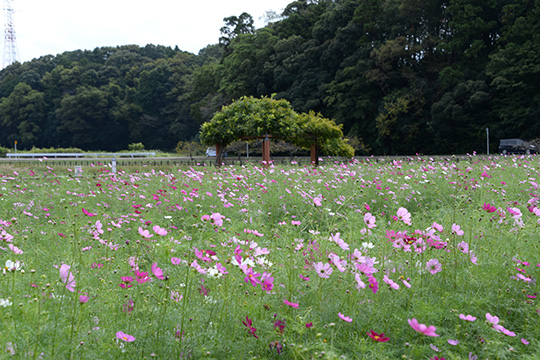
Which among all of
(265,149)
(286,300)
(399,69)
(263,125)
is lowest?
(286,300)

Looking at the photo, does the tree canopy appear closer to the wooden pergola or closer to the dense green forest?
A: the wooden pergola

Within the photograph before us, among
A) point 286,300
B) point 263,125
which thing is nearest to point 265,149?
point 263,125

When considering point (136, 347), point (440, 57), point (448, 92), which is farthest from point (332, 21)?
point (136, 347)

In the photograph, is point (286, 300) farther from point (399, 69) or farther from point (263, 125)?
point (399, 69)

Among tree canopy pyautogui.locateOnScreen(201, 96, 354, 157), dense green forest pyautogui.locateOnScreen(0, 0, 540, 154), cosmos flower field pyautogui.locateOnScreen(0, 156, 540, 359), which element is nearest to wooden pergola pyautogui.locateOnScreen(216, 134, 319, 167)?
tree canopy pyautogui.locateOnScreen(201, 96, 354, 157)

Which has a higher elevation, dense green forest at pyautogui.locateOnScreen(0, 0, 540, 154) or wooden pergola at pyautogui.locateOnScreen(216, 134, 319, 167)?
dense green forest at pyautogui.locateOnScreen(0, 0, 540, 154)

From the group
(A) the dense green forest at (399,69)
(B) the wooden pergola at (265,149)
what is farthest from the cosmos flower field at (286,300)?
(A) the dense green forest at (399,69)

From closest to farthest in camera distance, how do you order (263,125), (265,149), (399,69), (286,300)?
1. (286,300)
2. (265,149)
3. (263,125)
4. (399,69)

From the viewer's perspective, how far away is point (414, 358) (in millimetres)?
1781

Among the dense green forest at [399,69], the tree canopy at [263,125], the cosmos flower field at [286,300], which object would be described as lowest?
the cosmos flower field at [286,300]

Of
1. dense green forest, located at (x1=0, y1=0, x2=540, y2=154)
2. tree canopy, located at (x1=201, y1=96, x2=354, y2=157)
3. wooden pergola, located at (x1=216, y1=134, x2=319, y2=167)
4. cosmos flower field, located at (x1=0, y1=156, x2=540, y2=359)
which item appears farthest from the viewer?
dense green forest, located at (x1=0, y1=0, x2=540, y2=154)

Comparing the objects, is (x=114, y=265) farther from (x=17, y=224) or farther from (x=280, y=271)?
(x=17, y=224)

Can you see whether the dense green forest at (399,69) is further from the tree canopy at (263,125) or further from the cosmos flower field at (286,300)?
the cosmos flower field at (286,300)

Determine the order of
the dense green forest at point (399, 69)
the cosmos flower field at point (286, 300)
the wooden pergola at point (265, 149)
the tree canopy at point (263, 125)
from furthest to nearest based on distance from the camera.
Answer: the dense green forest at point (399, 69) → the tree canopy at point (263, 125) → the wooden pergola at point (265, 149) → the cosmos flower field at point (286, 300)
